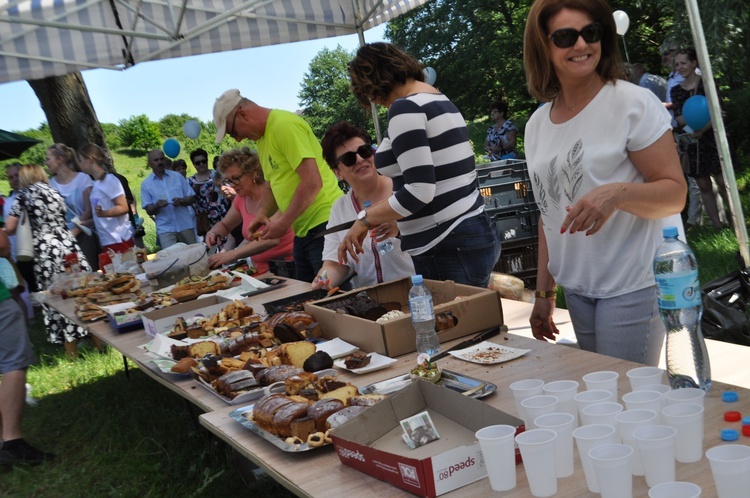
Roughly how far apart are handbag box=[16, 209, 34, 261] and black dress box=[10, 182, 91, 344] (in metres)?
0.08

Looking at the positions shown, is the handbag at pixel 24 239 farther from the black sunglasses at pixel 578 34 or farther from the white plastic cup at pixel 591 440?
the white plastic cup at pixel 591 440

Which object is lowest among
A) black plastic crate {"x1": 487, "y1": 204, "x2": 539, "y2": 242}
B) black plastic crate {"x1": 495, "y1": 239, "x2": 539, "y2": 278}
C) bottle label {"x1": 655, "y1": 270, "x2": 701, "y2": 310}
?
black plastic crate {"x1": 495, "y1": 239, "x2": 539, "y2": 278}

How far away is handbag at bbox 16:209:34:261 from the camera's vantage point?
6.17 meters

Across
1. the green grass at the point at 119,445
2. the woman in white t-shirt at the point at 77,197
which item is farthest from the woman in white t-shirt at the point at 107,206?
the green grass at the point at 119,445

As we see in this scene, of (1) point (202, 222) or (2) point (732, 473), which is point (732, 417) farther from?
(1) point (202, 222)

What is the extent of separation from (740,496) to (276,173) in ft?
11.7

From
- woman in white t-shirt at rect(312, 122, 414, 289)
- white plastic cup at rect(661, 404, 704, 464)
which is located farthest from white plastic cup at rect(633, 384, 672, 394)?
woman in white t-shirt at rect(312, 122, 414, 289)

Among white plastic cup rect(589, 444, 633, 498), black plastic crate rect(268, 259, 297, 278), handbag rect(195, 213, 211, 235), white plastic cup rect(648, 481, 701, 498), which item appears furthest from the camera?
handbag rect(195, 213, 211, 235)

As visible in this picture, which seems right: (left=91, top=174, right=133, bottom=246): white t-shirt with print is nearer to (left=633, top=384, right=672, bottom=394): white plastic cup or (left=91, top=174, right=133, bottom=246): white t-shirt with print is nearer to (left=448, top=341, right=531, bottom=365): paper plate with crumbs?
(left=448, top=341, right=531, bottom=365): paper plate with crumbs

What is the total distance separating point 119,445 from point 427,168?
8.82 feet

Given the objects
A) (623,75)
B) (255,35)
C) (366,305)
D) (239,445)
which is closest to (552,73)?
(623,75)

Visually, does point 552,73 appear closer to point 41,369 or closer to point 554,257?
point 554,257

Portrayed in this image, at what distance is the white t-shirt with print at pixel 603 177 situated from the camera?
76.2 inches

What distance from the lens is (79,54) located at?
6707 millimetres
